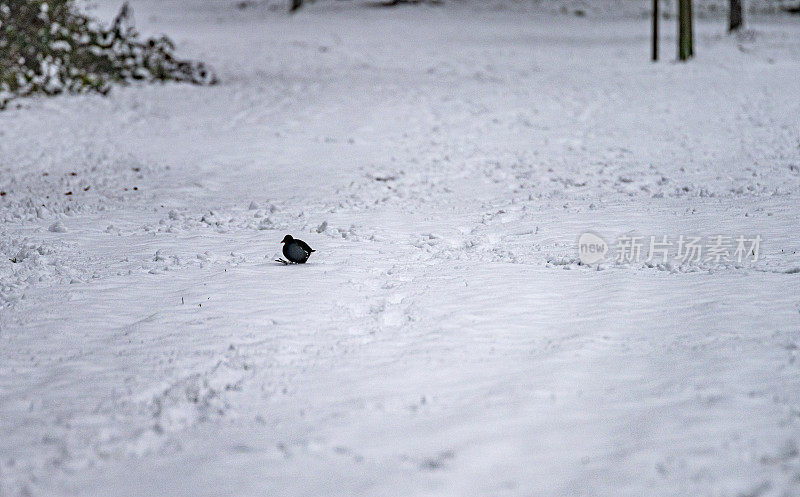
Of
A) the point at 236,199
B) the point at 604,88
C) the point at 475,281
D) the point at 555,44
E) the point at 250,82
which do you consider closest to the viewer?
the point at 475,281

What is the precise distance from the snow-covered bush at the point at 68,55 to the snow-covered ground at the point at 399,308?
2.12 m

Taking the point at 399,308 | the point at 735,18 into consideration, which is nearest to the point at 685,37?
the point at 735,18

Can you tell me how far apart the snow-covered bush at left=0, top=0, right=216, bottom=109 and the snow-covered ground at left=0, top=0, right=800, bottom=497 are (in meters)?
2.12

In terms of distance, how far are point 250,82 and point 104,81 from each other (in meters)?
3.26

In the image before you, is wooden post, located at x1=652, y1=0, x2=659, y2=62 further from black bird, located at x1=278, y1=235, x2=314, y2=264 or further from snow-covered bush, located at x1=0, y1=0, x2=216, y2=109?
black bird, located at x1=278, y1=235, x2=314, y2=264

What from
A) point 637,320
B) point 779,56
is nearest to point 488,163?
point 637,320

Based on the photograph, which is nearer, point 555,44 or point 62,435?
point 62,435

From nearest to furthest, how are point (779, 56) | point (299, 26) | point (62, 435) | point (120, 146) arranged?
point (62, 435)
point (120, 146)
point (779, 56)
point (299, 26)

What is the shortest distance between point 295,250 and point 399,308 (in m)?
1.29

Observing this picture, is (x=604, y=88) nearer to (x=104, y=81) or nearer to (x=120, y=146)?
(x=120, y=146)

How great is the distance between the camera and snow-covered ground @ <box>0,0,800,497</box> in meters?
3.42

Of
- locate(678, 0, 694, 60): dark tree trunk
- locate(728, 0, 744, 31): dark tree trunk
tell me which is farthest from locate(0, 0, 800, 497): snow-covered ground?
locate(728, 0, 744, 31): dark tree trunk

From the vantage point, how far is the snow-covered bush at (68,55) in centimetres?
1517

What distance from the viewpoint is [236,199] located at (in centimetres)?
923
